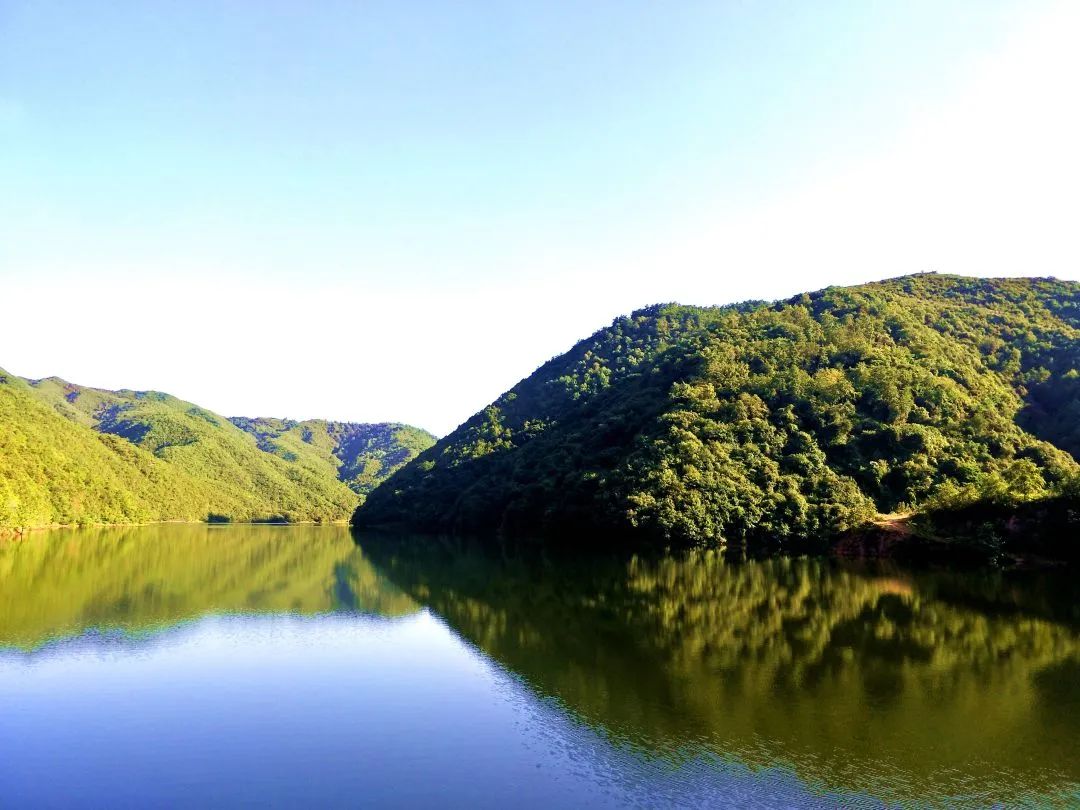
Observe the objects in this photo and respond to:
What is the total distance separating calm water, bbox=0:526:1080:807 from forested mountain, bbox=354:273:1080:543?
24.6m

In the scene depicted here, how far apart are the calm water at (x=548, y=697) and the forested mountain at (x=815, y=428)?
80.8ft

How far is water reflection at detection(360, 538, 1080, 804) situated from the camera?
15117 millimetres

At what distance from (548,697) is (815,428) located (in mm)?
61319

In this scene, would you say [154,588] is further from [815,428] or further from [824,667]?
[815,428]

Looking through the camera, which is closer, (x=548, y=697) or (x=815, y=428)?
(x=548, y=697)

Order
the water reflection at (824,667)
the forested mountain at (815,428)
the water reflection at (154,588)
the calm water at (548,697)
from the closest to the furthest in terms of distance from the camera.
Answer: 1. the calm water at (548,697)
2. the water reflection at (824,667)
3. the water reflection at (154,588)
4. the forested mountain at (815,428)

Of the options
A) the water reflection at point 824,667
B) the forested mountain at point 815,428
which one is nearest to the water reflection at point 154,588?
the water reflection at point 824,667

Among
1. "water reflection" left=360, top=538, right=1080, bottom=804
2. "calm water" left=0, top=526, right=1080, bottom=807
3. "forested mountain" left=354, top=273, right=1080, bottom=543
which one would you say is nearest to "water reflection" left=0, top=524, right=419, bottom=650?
"calm water" left=0, top=526, right=1080, bottom=807

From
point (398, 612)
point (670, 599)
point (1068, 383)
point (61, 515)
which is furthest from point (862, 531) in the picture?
point (61, 515)

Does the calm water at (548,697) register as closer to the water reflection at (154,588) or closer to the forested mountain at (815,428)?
the water reflection at (154,588)

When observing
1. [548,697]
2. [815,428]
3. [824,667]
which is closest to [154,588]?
[548,697]

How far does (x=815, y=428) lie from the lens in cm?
7400

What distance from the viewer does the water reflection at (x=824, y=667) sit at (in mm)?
15117

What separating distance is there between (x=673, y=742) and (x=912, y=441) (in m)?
62.4
